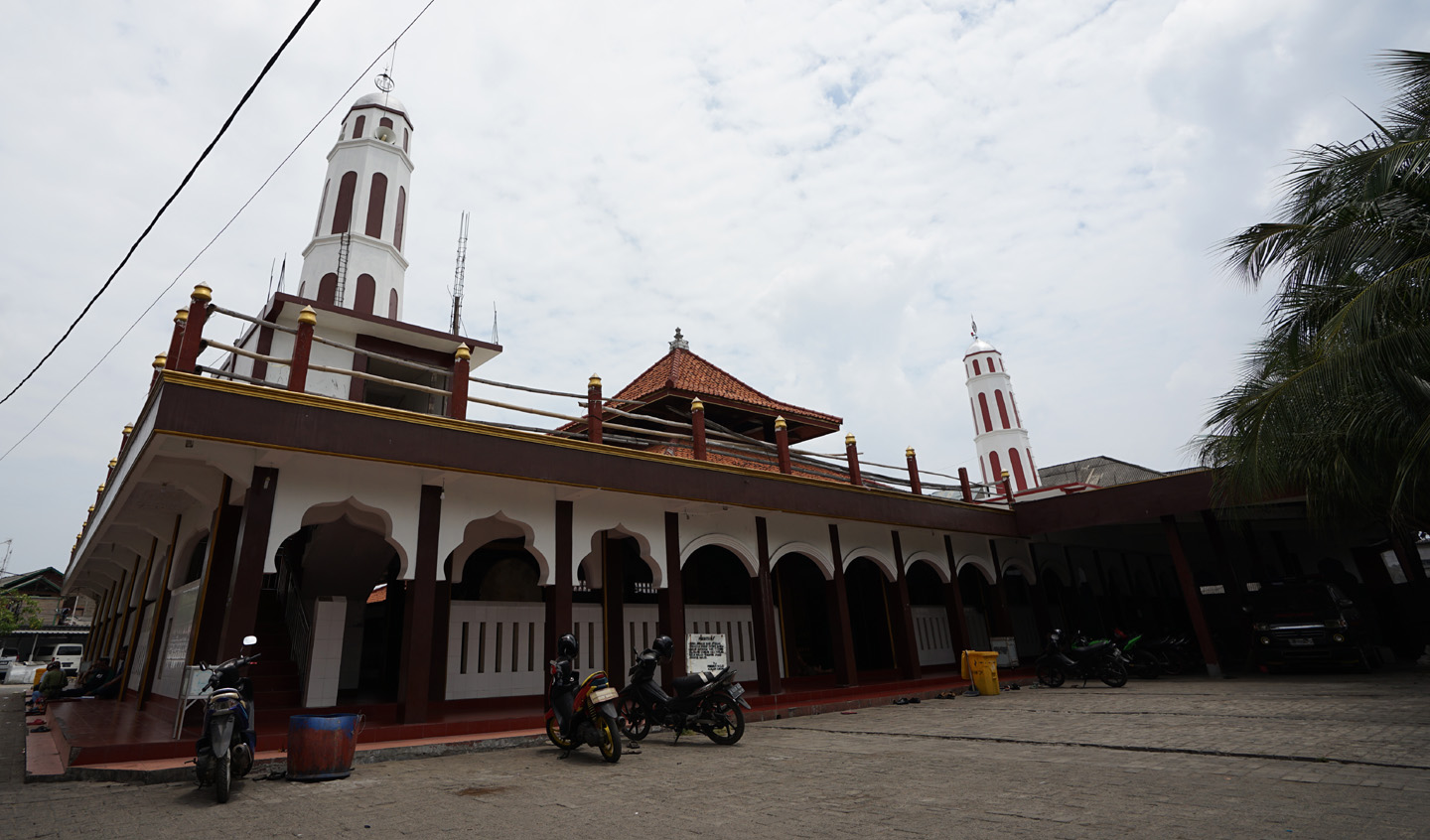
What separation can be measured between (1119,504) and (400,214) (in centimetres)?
1752

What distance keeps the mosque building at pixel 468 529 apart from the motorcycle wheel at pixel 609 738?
217 centimetres

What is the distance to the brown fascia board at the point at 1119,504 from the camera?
14.1 metres

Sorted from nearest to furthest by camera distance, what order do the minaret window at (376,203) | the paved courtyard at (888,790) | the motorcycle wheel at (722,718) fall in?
the paved courtyard at (888,790)
the motorcycle wheel at (722,718)
the minaret window at (376,203)

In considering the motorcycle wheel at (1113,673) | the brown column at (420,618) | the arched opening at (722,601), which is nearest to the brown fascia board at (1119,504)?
the motorcycle wheel at (1113,673)

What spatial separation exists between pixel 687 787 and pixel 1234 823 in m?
3.61

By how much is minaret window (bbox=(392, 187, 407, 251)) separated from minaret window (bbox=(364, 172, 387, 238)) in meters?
0.33

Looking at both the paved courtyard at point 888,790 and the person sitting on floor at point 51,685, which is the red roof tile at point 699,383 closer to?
the paved courtyard at point 888,790

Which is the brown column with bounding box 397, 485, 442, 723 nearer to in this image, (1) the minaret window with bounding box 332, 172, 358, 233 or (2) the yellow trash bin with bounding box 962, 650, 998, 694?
(2) the yellow trash bin with bounding box 962, 650, 998, 694

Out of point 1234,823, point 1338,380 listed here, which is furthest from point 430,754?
point 1338,380

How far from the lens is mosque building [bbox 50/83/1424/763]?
820 centimetres

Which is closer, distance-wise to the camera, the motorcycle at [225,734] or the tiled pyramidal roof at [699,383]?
the motorcycle at [225,734]

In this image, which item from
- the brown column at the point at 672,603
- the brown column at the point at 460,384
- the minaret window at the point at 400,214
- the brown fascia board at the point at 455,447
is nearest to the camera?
the brown fascia board at the point at 455,447

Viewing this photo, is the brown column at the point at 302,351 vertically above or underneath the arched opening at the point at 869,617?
above

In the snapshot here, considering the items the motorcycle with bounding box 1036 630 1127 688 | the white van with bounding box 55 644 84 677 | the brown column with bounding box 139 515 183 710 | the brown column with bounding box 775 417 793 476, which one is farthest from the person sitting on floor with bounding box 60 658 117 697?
the white van with bounding box 55 644 84 677
